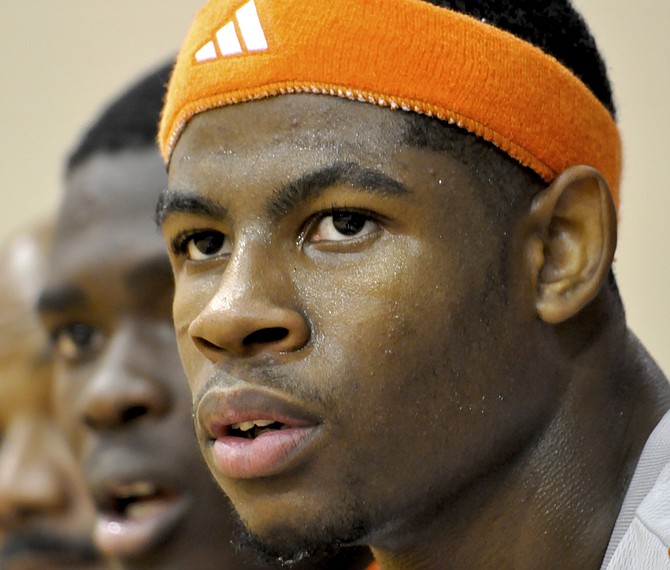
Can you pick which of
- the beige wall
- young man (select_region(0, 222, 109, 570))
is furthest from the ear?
the beige wall

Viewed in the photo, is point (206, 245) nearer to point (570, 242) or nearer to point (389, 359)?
point (389, 359)

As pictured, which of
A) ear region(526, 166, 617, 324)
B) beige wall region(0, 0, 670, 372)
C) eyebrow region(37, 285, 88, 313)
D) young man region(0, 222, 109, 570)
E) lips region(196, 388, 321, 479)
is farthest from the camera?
beige wall region(0, 0, 670, 372)

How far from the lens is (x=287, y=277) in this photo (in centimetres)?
152

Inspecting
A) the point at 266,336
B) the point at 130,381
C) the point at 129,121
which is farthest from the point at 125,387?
the point at 266,336

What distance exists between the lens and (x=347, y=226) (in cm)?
153

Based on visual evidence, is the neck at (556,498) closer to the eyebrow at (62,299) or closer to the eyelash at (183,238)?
the eyelash at (183,238)

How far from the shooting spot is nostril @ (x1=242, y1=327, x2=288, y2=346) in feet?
4.86

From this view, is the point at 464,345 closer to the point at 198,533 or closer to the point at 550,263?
the point at 550,263

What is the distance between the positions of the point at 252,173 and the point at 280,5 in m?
0.24

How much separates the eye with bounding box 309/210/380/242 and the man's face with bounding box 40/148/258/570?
78 cm

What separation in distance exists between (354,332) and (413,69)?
1.16 feet

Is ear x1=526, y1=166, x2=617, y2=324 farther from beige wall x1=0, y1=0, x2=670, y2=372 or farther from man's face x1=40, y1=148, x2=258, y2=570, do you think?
beige wall x1=0, y1=0, x2=670, y2=372

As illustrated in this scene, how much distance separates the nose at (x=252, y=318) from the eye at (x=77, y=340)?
843 mm

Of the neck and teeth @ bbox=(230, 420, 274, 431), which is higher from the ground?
teeth @ bbox=(230, 420, 274, 431)
